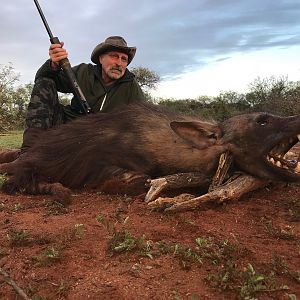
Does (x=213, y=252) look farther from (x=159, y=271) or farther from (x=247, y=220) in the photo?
(x=247, y=220)

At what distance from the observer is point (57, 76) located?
534 cm

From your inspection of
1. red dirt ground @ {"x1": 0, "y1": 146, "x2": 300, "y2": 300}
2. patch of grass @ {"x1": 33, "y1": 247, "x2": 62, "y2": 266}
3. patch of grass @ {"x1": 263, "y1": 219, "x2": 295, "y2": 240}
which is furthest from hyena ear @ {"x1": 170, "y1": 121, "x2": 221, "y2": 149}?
patch of grass @ {"x1": 33, "y1": 247, "x2": 62, "y2": 266}

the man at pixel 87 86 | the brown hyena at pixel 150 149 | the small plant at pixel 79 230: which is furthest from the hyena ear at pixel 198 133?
the man at pixel 87 86

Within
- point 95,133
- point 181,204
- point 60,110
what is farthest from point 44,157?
point 181,204

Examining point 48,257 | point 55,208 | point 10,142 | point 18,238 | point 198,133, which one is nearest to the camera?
point 48,257

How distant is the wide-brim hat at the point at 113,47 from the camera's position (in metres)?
5.67

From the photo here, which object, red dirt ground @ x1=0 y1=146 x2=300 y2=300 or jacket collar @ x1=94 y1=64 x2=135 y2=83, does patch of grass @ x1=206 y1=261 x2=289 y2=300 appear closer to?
red dirt ground @ x1=0 y1=146 x2=300 y2=300

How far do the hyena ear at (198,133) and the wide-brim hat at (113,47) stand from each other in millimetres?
2210

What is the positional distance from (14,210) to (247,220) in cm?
173

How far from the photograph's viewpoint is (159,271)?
216cm

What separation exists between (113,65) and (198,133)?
2.13 metres

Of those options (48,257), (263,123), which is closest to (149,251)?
(48,257)

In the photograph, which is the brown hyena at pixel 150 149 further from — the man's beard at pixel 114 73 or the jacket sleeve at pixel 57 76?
the man's beard at pixel 114 73

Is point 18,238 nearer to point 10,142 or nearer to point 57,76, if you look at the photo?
point 57,76
